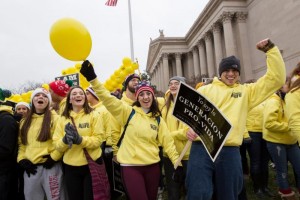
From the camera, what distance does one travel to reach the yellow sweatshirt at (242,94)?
3.11 meters

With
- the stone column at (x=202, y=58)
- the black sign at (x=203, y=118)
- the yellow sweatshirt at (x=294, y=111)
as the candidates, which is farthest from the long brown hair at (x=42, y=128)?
the stone column at (x=202, y=58)

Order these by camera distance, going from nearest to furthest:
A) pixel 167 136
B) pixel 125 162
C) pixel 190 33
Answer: pixel 125 162
pixel 167 136
pixel 190 33

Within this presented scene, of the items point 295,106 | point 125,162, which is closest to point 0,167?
point 125,162

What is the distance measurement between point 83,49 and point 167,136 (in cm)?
164

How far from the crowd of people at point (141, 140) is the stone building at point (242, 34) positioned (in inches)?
942

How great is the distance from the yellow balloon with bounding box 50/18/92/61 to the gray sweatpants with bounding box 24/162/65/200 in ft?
5.84

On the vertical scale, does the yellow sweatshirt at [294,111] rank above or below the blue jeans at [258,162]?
above

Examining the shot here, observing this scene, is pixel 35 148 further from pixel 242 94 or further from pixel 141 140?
pixel 242 94

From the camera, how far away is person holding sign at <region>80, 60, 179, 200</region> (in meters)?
3.63

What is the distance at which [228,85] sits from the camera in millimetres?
3439

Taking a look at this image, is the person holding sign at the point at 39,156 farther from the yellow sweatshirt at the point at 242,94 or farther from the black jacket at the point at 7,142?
the yellow sweatshirt at the point at 242,94

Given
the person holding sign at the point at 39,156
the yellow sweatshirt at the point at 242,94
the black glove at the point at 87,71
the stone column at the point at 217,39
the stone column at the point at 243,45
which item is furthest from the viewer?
the stone column at the point at 217,39

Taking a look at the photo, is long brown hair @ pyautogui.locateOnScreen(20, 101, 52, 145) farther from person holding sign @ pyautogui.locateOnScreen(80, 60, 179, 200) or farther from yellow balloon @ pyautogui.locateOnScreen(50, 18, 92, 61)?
yellow balloon @ pyautogui.locateOnScreen(50, 18, 92, 61)

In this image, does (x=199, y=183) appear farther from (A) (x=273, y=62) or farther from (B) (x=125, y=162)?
(A) (x=273, y=62)
